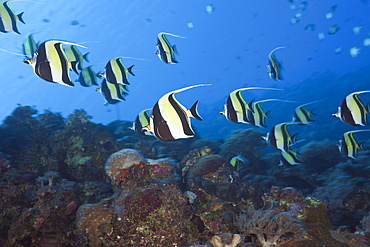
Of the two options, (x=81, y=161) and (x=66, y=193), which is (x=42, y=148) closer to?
(x=81, y=161)

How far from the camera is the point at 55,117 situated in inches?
465

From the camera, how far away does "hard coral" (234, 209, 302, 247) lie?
403 centimetres

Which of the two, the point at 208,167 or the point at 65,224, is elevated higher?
the point at 208,167

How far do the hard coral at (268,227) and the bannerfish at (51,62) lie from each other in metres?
3.54

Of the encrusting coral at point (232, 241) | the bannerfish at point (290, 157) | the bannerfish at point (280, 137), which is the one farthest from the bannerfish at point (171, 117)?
the bannerfish at point (290, 157)

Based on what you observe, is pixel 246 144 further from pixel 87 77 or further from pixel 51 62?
pixel 51 62

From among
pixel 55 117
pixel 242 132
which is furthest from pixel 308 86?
pixel 55 117

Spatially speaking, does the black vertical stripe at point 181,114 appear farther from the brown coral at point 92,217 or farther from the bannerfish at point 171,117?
the brown coral at point 92,217

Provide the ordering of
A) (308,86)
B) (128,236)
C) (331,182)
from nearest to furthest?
1. (128,236)
2. (331,182)
3. (308,86)

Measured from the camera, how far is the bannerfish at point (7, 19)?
174 inches

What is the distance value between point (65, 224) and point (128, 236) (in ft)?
6.18

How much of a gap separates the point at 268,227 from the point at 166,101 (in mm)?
2960

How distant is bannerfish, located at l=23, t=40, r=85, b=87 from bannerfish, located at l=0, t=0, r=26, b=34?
7.25 feet

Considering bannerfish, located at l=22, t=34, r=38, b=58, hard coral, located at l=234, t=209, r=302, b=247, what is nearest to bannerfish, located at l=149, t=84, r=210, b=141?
hard coral, located at l=234, t=209, r=302, b=247
